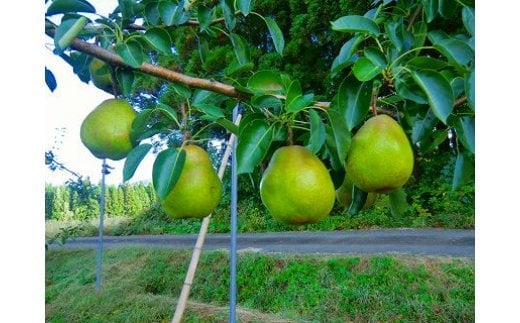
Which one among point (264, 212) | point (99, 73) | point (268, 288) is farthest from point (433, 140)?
point (264, 212)

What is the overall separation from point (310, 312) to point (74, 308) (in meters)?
1.14

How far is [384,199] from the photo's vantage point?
259 cm

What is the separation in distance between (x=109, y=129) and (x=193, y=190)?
10cm

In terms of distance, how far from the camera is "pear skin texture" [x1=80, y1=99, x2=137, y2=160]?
0.47 metres

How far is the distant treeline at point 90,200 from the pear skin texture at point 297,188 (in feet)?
3.65

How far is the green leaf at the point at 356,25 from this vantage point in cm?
42

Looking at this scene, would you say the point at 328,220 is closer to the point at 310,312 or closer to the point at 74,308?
the point at 310,312

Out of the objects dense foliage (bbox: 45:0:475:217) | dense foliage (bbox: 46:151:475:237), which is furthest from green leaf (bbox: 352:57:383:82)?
dense foliage (bbox: 46:151:475:237)

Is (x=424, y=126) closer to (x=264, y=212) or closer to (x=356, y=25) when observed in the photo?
(x=356, y=25)

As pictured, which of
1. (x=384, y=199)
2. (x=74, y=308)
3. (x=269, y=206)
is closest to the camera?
(x=269, y=206)

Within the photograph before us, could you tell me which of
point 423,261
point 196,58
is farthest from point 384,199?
point 196,58

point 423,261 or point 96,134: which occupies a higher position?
point 96,134

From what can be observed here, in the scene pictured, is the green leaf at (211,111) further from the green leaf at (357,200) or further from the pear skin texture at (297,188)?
the green leaf at (357,200)

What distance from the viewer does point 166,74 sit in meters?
0.48
